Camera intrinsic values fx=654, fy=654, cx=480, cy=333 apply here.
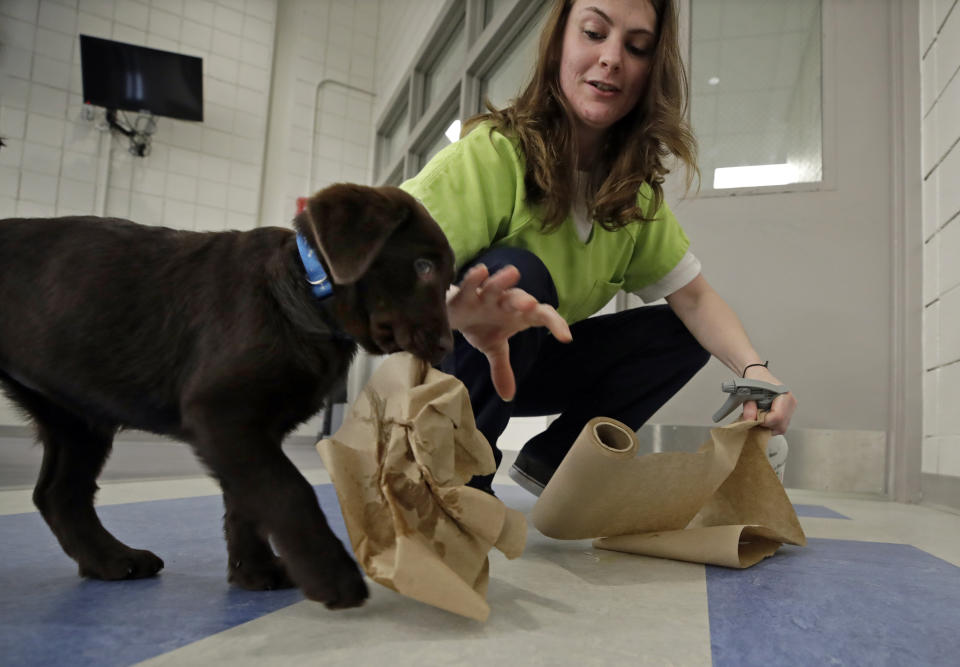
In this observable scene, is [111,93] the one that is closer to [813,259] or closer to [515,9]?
[515,9]

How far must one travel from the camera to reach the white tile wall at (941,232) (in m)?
2.23

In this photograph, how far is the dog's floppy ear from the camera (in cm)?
84

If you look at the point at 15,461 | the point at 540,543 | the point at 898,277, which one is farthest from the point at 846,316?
the point at 15,461

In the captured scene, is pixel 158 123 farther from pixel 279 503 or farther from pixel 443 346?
pixel 279 503

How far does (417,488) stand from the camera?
84 cm

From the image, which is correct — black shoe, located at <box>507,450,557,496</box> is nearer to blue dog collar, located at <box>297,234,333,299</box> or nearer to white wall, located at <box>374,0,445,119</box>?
blue dog collar, located at <box>297,234,333,299</box>

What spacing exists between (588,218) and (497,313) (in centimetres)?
57

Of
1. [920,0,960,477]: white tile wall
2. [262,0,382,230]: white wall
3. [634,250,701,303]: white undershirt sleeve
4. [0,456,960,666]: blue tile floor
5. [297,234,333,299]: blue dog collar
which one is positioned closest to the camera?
[0,456,960,666]: blue tile floor

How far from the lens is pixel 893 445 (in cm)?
255

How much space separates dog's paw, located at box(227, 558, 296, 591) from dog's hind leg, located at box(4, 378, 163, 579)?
5.7 inches

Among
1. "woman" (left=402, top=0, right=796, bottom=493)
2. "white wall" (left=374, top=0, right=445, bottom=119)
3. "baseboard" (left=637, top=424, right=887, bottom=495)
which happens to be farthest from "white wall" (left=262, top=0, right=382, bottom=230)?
"woman" (left=402, top=0, right=796, bottom=493)

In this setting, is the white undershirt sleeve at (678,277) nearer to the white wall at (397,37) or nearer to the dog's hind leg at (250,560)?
the dog's hind leg at (250,560)

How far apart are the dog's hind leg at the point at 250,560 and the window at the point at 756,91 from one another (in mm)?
2689

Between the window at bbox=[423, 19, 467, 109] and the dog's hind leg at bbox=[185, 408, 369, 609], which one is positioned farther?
the window at bbox=[423, 19, 467, 109]
